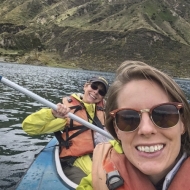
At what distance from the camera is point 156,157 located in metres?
2.12

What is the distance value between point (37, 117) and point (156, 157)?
3898mm

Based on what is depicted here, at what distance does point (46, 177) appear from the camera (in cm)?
520

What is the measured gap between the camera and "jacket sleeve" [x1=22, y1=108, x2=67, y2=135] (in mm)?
5676

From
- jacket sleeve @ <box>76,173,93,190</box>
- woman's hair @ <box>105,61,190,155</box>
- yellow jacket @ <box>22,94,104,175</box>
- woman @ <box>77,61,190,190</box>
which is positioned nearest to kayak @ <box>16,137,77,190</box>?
yellow jacket @ <box>22,94,104,175</box>

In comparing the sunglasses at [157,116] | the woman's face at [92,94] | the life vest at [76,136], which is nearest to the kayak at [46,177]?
the life vest at [76,136]

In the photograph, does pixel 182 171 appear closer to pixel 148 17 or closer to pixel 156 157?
pixel 156 157

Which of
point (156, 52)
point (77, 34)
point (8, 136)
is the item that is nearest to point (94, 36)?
point (77, 34)

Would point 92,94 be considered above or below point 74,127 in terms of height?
above

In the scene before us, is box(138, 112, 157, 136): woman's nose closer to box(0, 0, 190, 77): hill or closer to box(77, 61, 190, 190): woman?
box(77, 61, 190, 190): woman

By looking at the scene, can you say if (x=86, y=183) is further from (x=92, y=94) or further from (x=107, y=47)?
(x=107, y=47)

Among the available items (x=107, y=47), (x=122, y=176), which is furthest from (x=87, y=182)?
(x=107, y=47)

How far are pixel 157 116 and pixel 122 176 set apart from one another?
61 centimetres

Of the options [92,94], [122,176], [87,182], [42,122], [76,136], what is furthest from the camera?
[92,94]

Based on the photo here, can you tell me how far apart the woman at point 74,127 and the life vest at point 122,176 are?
2.72m
